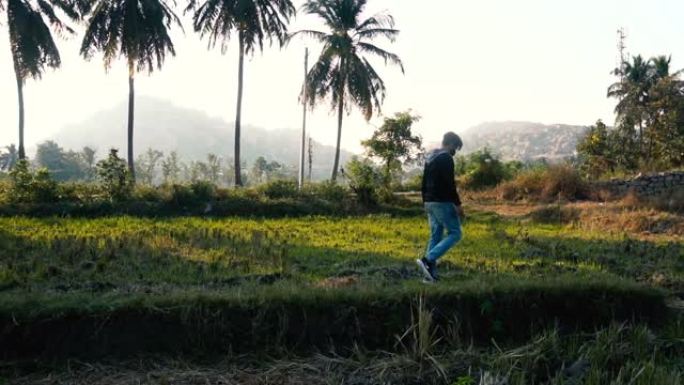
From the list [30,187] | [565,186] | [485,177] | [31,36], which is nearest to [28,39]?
[31,36]

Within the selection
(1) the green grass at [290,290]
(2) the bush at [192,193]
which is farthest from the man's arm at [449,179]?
(2) the bush at [192,193]

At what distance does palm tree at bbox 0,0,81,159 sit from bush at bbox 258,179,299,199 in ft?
34.9

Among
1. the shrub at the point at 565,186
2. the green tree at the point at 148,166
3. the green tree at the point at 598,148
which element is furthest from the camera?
the green tree at the point at 148,166

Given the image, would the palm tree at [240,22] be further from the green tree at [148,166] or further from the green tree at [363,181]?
the green tree at [148,166]

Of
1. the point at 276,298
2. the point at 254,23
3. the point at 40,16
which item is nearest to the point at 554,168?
the point at 254,23

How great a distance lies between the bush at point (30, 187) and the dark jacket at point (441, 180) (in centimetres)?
1433

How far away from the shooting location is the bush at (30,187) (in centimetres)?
1697

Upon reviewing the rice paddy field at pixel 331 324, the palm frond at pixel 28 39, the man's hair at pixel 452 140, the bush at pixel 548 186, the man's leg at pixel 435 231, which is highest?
the palm frond at pixel 28 39

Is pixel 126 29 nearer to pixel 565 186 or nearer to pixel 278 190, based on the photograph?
pixel 278 190

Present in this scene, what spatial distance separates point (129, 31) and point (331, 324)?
21.4 meters

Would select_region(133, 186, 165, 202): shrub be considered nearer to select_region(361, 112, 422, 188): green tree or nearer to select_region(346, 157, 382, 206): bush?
select_region(346, 157, 382, 206): bush

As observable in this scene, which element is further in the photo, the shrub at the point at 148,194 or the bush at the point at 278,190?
the bush at the point at 278,190

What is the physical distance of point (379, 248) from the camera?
10.1 m

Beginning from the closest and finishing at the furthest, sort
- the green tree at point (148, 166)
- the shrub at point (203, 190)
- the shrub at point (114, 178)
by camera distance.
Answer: the shrub at point (114, 178) → the shrub at point (203, 190) → the green tree at point (148, 166)
